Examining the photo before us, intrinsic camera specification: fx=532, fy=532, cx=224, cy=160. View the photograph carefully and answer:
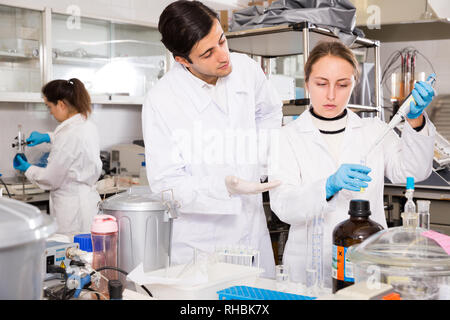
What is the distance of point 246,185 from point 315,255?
33 cm

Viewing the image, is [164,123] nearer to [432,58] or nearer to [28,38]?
[28,38]

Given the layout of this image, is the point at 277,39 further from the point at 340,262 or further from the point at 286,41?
the point at 340,262

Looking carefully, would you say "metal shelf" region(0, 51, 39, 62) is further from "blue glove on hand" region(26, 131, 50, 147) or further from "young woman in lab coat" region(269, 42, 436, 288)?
"young woman in lab coat" region(269, 42, 436, 288)

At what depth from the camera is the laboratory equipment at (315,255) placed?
1.23 meters

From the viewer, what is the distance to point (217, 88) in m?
1.94

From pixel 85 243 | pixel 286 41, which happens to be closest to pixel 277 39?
pixel 286 41

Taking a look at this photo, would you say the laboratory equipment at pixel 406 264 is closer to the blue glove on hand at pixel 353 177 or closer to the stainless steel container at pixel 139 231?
the blue glove on hand at pixel 353 177

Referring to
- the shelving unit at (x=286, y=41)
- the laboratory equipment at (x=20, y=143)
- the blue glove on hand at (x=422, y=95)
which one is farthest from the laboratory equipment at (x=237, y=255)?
the laboratory equipment at (x=20, y=143)

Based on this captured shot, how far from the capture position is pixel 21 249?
795mm

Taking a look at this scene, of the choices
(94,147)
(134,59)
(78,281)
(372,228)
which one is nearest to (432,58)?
(134,59)

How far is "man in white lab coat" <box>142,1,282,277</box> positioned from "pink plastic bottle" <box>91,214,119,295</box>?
1.17ft

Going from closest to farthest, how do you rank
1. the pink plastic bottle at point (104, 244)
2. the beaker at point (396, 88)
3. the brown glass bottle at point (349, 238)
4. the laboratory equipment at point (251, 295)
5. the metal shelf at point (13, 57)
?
the laboratory equipment at point (251, 295) → the brown glass bottle at point (349, 238) → the pink plastic bottle at point (104, 244) → the metal shelf at point (13, 57) → the beaker at point (396, 88)

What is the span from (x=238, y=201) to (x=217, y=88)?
0.44 m

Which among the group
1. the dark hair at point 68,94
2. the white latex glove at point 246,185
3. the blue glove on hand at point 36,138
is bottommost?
the white latex glove at point 246,185
